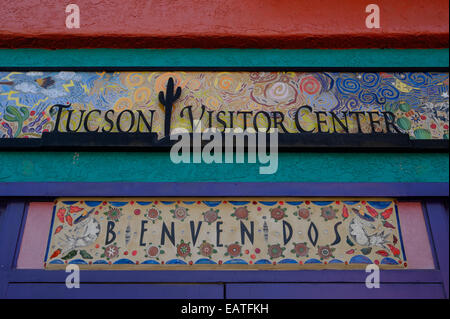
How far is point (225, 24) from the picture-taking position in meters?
2.76

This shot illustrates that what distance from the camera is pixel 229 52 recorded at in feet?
9.04

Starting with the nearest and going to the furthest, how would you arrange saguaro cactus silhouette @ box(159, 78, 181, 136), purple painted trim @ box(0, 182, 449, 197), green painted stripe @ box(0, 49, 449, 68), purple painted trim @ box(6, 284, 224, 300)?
purple painted trim @ box(6, 284, 224, 300)
purple painted trim @ box(0, 182, 449, 197)
saguaro cactus silhouette @ box(159, 78, 181, 136)
green painted stripe @ box(0, 49, 449, 68)

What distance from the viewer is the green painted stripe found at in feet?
8.90

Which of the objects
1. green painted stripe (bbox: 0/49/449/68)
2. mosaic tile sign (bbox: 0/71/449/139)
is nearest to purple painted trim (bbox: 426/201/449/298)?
mosaic tile sign (bbox: 0/71/449/139)

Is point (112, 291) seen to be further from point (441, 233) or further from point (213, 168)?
point (441, 233)

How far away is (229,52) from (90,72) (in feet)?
2.85

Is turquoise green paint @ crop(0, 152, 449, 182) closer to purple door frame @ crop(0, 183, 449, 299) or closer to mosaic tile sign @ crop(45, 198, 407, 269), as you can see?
mosaic tile sign @ crop(45, 198, 407, 269)

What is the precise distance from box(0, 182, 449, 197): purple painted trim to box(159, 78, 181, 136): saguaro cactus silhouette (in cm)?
36

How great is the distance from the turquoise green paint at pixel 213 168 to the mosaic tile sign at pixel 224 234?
13cm

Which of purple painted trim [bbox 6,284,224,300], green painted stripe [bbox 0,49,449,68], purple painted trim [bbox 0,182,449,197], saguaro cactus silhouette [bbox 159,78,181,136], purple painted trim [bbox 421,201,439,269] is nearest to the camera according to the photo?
purple painted trim [bbox 6,284,224,300]

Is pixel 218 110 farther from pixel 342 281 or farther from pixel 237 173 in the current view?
pixel 342 281

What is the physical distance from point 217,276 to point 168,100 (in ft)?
3.43

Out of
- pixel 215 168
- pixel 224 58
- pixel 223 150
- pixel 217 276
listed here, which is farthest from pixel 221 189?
A: pixel 224 58

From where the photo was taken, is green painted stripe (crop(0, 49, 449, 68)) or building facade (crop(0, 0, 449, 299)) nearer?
building facade (crop(0, 0, 449, 299))
